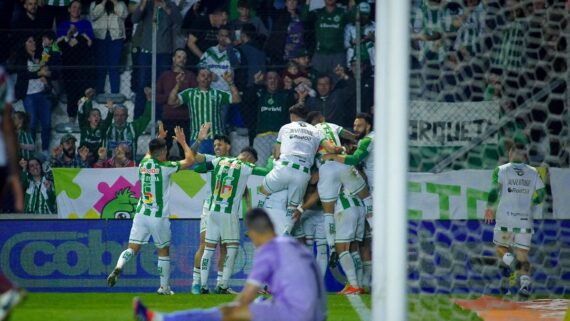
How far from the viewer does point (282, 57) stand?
16859 mm

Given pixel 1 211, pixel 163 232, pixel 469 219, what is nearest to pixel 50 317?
pixel 163 232

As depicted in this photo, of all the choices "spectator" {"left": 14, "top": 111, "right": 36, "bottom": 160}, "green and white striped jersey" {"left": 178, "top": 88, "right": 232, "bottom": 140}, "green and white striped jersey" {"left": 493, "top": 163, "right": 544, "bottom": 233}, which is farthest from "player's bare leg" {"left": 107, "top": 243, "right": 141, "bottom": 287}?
"green and white striped jersey" {"left": 493, "top": 163, "right": 544, "bottom": 233}

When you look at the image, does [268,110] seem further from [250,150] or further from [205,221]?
[205,221]

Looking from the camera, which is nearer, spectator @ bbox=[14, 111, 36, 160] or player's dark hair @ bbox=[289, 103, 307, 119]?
player's dark hair @ bbox=[289, 103, 307, 119]

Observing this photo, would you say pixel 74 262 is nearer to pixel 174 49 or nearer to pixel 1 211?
pixel 1 211

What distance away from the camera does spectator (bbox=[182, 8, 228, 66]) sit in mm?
16828

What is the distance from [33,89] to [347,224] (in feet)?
16.7

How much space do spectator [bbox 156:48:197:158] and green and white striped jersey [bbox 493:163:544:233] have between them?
453cm

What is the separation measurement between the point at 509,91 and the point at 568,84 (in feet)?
2.66

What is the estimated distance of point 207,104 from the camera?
16.2 meters

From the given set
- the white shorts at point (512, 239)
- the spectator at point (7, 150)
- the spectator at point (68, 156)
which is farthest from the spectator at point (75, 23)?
the spectator at point (7, 150)

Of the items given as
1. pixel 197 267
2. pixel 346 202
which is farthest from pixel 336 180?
pixel 197 267

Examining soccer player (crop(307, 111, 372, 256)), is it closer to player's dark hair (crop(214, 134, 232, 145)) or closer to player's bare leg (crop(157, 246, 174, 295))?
player's dark hair (crop(214, 134, 232, 145))

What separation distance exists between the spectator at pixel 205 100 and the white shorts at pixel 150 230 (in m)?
1.81
